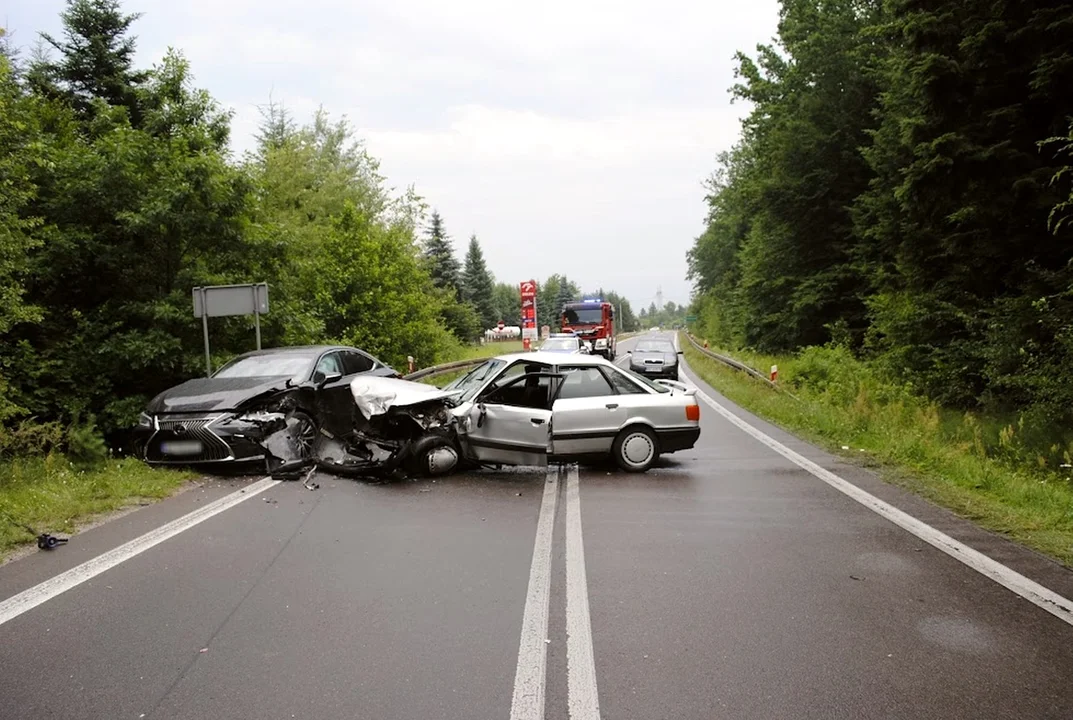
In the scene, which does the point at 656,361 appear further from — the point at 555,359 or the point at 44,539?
the point at 44,539

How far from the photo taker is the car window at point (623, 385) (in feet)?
31.3

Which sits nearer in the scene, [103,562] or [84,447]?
[103,562]

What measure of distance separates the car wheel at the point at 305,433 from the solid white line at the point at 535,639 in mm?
4229

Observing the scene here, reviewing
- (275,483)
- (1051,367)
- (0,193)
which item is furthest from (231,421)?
(1051,367)

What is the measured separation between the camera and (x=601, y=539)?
6.14 meters

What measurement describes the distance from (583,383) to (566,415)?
0.54m

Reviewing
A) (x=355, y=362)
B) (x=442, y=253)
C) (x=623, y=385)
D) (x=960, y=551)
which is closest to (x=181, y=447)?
(x=355, y=362)

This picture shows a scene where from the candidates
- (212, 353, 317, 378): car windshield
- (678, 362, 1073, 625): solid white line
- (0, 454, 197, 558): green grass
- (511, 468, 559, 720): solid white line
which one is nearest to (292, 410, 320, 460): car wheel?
(212, 353, 317, 378): car windshield

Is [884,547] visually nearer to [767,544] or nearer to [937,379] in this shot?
[767,544]

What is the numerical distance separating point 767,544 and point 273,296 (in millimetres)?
12650

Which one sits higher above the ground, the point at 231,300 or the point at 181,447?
the point at 231,300

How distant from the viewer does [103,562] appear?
5555 millimetres

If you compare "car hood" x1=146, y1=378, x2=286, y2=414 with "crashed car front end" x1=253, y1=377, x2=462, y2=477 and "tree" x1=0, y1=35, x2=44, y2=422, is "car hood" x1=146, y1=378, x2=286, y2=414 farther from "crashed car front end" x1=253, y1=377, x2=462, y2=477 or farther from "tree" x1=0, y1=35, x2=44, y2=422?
"tree" x1=0, y1=35, x2=44, y2=422

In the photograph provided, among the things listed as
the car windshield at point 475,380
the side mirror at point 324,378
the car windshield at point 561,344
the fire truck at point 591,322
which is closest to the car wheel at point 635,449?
the car windshield at point 475,380
